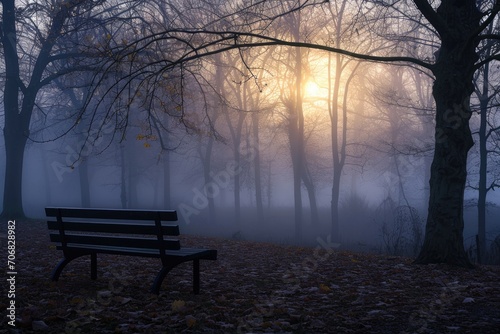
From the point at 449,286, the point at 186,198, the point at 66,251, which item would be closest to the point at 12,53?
the point at 66,251

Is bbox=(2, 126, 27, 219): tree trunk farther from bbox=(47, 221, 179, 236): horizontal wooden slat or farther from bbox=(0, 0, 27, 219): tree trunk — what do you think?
bbox=(47, 221, 179, 236): horizontal wooden slat

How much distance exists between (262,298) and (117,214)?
1.88m

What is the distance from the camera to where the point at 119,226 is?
6.14m

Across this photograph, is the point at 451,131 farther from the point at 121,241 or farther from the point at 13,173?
the point at 13,173

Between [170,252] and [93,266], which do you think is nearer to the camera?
[170,252]

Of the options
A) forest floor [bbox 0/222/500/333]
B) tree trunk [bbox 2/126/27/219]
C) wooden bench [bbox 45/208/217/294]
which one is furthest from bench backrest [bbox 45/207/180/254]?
tree trunk [bbox 2/126/27/219]

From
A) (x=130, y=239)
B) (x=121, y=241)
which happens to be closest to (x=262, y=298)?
(x=130, y=239)

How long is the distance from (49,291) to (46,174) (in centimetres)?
4476

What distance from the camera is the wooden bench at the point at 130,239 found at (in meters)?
5.88

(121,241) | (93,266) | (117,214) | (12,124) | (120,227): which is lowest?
(93,266)

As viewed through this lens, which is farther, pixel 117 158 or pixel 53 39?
pixel 117 158

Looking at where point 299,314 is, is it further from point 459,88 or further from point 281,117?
point 281,117

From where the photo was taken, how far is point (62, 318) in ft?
15.7

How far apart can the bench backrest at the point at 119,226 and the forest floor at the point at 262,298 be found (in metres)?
0.55
